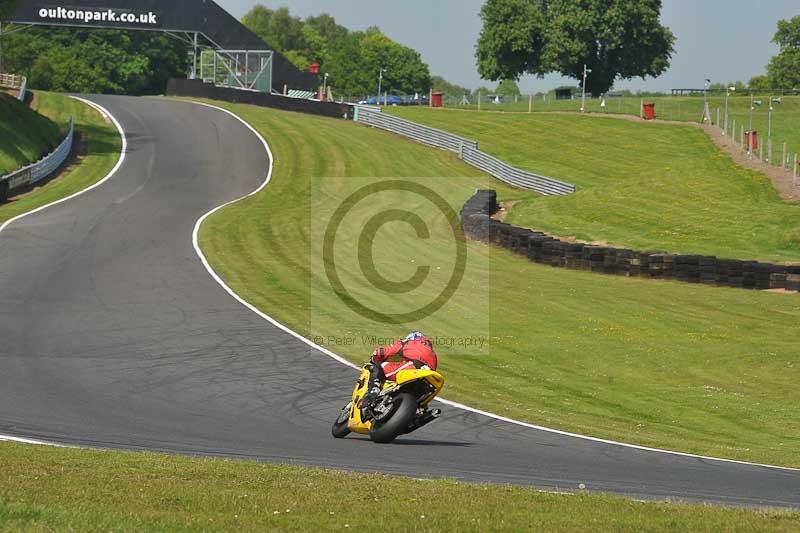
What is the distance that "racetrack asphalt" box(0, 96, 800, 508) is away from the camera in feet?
40.0

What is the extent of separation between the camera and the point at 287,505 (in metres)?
9.15

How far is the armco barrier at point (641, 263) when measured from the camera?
2748 cm

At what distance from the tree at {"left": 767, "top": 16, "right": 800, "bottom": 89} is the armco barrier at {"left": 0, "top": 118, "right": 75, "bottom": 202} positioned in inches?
5092

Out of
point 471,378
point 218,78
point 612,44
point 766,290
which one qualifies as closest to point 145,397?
point 471,378

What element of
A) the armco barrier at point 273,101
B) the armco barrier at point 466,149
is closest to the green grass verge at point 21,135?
the armco barrier at point 273,101

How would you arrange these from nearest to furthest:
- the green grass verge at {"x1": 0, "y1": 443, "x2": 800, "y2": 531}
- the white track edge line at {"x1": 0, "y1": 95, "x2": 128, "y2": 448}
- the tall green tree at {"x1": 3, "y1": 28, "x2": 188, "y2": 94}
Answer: the green grass verge at {"x1": 0, "y1": 443, "x2": 800, "y2": 531}, the white track edge line at {"x1": 0, "y1": 95, "x2": 128, "y2": 448}, the tall green tree at {"x1": 3, "y1": 28, "x2": 188, "y2": 94}

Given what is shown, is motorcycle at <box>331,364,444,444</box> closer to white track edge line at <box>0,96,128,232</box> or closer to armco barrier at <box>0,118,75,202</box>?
white track edge line at <box>0,96,128,232</box>

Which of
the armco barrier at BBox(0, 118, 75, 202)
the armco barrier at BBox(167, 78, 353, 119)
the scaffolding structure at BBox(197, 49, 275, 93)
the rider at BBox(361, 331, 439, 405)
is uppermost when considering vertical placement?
the scaffolding structure at BBox(197, 49, 275, 93)

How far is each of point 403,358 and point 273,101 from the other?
58714 mm

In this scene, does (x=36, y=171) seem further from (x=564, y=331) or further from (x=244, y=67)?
(x=244, y=67)

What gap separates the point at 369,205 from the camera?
4369cm

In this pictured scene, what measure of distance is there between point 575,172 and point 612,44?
220 ft
